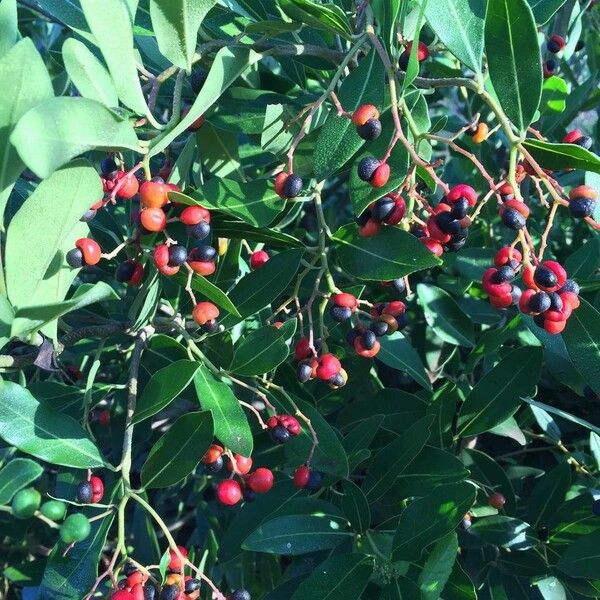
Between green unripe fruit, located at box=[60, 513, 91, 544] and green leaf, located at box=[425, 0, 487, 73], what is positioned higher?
green leaf, located at box=[425, 0, 487, 73]

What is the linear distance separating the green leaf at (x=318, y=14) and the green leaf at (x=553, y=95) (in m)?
0.57

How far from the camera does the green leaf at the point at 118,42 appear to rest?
1134mm

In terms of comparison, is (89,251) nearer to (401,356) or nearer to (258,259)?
(258,259)

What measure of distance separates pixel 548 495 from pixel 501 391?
0.80 ft

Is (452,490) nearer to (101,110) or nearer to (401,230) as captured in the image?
(401,230)

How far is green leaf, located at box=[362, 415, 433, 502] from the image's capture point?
1.55 meters

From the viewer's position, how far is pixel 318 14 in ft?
4.27

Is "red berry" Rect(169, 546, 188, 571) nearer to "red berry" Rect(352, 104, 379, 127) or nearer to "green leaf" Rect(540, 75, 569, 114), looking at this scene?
"red berry" Rect(352, 104, 379, 127)

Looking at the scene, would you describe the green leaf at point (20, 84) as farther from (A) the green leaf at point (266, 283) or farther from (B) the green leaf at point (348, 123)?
(A) the green leaf at point (266, 283)

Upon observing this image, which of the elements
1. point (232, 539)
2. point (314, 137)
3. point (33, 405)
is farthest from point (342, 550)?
point (314, 137)

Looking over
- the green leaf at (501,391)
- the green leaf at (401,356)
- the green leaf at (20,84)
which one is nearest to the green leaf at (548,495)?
the green leaf at (501,391)

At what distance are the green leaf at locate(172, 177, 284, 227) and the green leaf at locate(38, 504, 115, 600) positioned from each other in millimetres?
582

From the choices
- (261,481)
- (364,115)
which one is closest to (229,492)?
(261,481)

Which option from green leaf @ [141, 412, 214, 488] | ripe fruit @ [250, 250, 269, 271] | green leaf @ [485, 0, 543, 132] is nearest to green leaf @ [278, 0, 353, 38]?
green leaf @ [485, 0, 543, 132]
